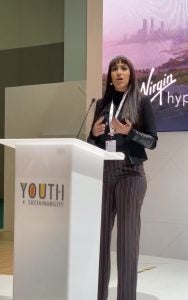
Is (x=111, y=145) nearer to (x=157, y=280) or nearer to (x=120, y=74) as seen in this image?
(x=120, y=74)

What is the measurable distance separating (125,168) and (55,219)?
0.60m

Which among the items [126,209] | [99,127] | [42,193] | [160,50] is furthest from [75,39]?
[42,193]

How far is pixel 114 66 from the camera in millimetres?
2197

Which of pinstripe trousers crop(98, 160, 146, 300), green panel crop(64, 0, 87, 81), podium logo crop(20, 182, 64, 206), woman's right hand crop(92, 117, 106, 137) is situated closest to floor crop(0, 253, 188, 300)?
pinstripe trousers crop(98, 160, 146, 300)

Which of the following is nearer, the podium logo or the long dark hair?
the podium logo

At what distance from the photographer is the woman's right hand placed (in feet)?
6.95

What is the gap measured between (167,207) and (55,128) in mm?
2456

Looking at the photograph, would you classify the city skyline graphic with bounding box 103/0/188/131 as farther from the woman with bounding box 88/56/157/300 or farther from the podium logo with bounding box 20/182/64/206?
the podium logo with bounding box 20/182/64/206

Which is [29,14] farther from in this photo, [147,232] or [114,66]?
[114,66]

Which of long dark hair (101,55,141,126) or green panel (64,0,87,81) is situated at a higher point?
green panel (64,0,87,81)

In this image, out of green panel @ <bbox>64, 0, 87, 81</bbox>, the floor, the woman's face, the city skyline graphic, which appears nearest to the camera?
the woman's face

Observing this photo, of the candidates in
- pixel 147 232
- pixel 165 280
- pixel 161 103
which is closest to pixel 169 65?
pixel 161 103

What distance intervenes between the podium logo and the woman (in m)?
0.53

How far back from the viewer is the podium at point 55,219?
1.64 m
